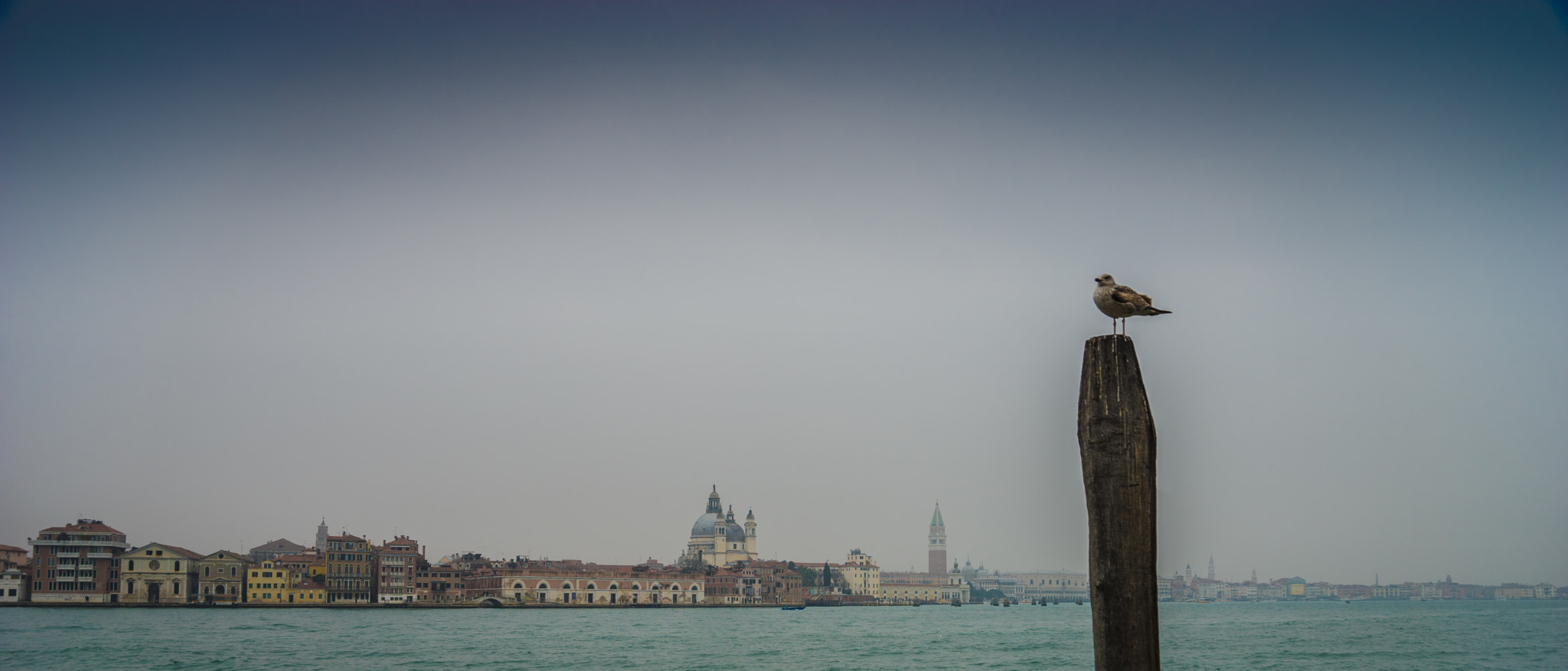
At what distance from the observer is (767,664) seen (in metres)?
Answer: 22.9

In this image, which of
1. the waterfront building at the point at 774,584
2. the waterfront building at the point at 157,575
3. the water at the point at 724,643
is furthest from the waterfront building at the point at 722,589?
the waterfront building at the point at 157,575

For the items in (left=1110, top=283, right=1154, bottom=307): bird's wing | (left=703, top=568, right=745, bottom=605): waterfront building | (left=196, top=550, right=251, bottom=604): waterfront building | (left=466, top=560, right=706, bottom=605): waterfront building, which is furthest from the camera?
(left=703, top=568, right=745, bottom=605): waterfront building

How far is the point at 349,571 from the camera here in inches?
2537

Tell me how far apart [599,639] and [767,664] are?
12135 mm

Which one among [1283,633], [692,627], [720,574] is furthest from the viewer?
[720,574]

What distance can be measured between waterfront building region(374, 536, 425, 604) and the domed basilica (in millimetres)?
32014

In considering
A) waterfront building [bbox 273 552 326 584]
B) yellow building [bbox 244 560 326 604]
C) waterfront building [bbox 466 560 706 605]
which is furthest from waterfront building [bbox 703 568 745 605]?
yellow building [bbox 244 560 326 604]

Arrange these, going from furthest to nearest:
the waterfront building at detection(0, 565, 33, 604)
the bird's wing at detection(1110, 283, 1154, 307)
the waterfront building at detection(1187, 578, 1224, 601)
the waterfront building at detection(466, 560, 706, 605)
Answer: the waterfront building at detection(1187, 578, 1224, 601)
the waterfront building at detection(466, 560, 706, 605)
the waterfront building at detection(0, 565, 33, 604)
the bird's wing at detection(1110, 283, 1154, 307)

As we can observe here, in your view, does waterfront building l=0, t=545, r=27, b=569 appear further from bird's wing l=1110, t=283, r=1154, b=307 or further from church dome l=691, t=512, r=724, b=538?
bird's wing l=1110, t=283, r=1154, b=307

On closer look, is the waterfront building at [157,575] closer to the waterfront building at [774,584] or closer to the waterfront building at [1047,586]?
the waterfront building at [774,584]

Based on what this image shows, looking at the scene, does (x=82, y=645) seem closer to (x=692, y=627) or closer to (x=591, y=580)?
(x=692, y=627)

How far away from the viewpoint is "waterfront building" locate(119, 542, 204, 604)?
5866 cm

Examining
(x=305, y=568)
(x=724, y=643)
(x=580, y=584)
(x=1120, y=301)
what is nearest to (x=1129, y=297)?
(x=1120, y=301)

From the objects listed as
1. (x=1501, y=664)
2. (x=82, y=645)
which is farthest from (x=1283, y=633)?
(x=82, y=645)
